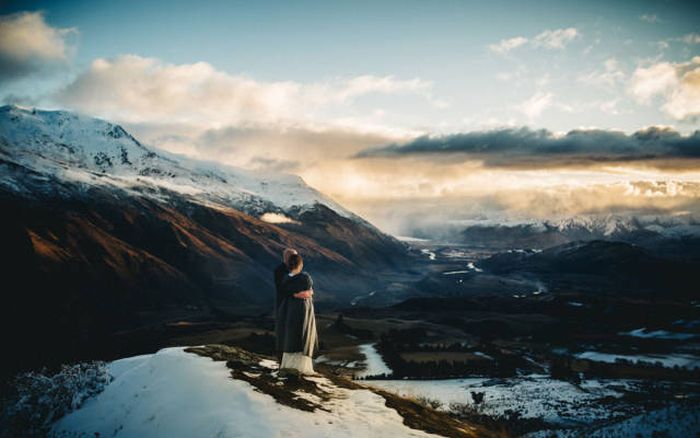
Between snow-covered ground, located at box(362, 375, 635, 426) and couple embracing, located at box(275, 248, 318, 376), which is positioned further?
snow-covered ground, located at box(362, 375, 635, 426)

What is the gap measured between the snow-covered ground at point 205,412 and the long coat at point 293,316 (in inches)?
83.2

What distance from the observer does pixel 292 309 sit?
56.3 ft

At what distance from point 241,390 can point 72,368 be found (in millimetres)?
9497

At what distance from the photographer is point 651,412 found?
25.3m

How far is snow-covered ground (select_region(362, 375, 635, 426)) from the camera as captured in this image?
134 ft

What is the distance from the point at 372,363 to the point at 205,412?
276ft

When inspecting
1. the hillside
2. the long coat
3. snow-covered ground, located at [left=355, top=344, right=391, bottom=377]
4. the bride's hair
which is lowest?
snow-covered ground, located at [left=355, top=344, right=391, bottom=377]

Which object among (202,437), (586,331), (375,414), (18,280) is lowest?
(586,331)

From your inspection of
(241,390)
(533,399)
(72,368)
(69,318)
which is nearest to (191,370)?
(241,390)

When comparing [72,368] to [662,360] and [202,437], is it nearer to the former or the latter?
[202,437]

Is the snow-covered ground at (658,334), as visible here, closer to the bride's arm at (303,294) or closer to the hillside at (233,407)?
the hillside at (233,407)

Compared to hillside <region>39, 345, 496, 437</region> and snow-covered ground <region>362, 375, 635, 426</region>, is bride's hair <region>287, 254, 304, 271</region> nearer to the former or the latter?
hillside <region>39, 345, 496, 437</region>

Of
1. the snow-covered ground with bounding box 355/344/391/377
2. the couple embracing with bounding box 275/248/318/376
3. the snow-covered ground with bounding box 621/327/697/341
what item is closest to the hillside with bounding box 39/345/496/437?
the couple embracing with bounding box 275/248/318/376

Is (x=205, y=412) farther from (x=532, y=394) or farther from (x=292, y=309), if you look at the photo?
(x=532, y=394)
